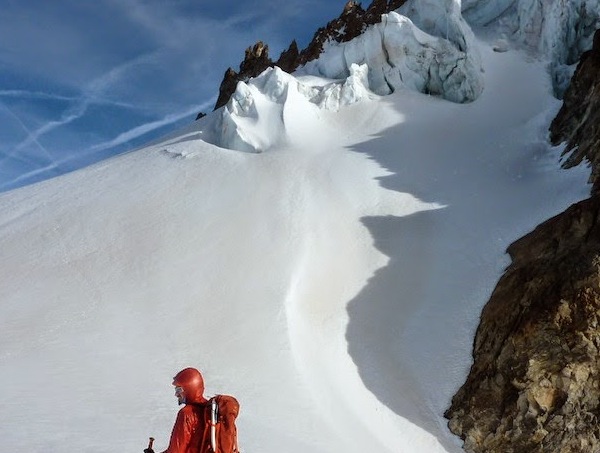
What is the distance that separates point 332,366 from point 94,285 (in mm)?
8664

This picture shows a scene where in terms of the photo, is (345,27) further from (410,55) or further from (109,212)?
(109,212)

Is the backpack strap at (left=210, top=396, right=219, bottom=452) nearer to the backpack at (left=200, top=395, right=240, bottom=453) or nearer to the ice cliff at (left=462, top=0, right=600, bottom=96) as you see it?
the backpack at (left=200, top=395, right=240, bottom=453)

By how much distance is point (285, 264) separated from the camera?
1998cm

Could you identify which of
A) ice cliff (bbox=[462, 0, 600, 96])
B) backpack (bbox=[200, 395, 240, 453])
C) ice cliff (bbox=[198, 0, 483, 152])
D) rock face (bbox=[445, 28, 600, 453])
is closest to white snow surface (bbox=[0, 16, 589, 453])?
ice cliff (bbox=[198, 0, 483, 152])

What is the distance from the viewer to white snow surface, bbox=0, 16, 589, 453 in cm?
1370

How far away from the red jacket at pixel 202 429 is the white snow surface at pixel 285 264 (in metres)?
5.23

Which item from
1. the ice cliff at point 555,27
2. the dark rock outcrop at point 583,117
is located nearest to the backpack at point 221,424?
the dark rock outcrop at point 583,117

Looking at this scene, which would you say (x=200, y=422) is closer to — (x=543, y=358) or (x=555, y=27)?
(x=543, y=358)

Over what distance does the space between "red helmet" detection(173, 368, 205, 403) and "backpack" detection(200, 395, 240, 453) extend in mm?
159

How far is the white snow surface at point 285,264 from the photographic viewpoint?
13.7m

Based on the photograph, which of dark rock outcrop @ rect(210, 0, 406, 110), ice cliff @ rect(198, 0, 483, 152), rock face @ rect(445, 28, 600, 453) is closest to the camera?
rock face @ rect(445, 28, 600, 453)

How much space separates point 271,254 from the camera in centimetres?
2070

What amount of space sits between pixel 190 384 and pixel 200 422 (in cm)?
37

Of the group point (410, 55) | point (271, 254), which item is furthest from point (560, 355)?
point (410, 55)
